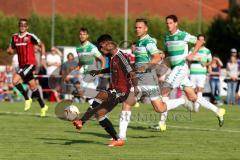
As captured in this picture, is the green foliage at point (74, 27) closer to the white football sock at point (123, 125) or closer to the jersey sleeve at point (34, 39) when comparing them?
the jersey sleeve at point (34, 39)

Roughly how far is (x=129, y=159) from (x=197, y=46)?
18.3 feet

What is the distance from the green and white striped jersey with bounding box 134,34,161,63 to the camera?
1538 cm

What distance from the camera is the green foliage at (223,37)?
2778 inches

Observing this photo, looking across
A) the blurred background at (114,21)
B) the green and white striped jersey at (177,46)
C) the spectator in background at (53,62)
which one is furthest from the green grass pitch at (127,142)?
the blurred background at (114,21)

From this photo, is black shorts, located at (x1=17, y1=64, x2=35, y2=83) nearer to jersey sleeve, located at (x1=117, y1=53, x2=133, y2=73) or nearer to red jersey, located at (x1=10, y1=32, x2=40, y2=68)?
red jersey, located at (x1=10, y1=32, x2=40, y2=68)

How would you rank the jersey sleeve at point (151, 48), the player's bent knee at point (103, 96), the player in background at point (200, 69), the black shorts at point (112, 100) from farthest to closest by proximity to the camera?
the player in background at point (200, 69)
the jersey sleeve at point (151, 48)
the player's bent knee at point (103, 96)
the black shorts at point (112, 100)

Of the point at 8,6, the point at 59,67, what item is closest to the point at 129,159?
the point at 59,67

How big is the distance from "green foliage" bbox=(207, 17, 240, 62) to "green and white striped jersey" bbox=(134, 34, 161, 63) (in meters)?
54.7

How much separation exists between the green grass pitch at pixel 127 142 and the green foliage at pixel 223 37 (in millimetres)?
50737

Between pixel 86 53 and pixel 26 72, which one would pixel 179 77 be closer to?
pixel 86 53

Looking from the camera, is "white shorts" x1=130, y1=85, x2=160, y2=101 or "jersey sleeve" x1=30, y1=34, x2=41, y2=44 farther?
"jersey sleeve" x1=30, y1=34, x2=41, y2=44

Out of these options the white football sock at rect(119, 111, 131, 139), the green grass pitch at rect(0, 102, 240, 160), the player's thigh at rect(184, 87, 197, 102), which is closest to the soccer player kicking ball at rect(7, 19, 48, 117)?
the green grass pitch at rect(0, 102, 240, 160)

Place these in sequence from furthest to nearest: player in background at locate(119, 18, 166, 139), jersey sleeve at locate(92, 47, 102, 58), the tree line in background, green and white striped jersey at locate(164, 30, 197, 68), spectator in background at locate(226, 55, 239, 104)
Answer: the tree line in background < spectator in background at locate(226, 55, 239, 104) < jersey sleeve at locate(92, 47, 102, 58) < green and white striped jersey at locate(164, 30, 197, 68) < player in background at locate(119, 18, 166, 139)

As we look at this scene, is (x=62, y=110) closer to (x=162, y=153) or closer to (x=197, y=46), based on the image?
(x=197, y=46)
